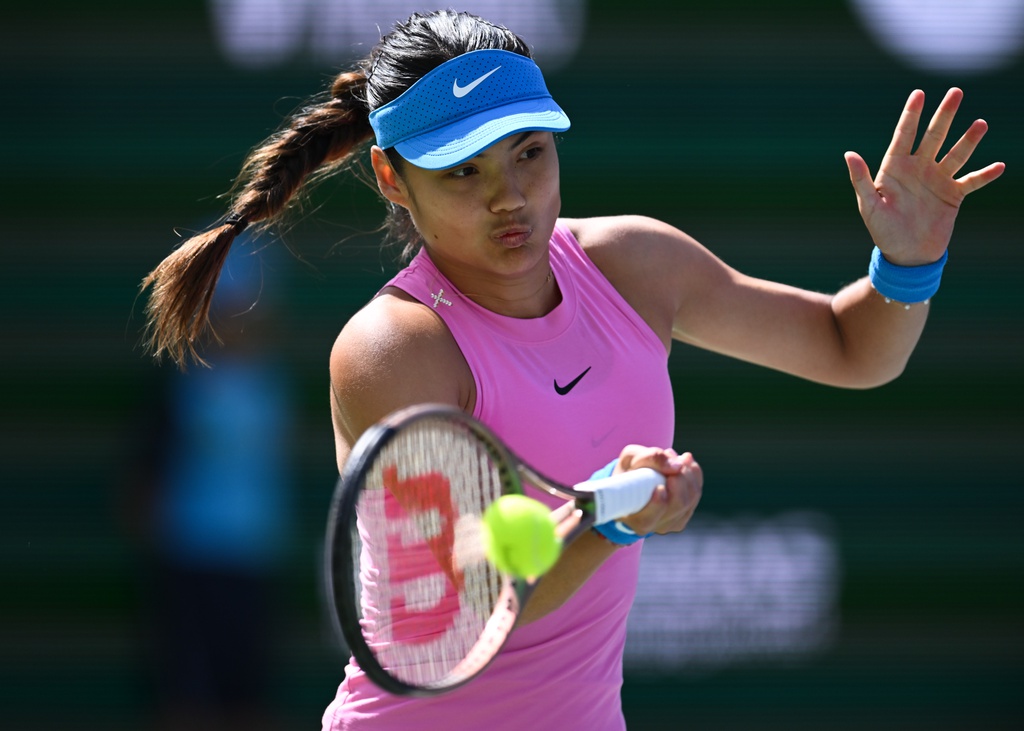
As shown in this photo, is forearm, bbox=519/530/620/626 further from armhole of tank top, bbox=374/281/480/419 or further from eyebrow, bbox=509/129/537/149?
eyebrow, bbox=509/129/537/149

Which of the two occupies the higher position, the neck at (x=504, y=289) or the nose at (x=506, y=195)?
the nose at (x=506, y=195)

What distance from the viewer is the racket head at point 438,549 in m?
1.79

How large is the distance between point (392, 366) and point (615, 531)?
445mm

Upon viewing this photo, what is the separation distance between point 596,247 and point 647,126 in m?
2.38

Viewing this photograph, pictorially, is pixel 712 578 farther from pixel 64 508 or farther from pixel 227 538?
pixel 64 508

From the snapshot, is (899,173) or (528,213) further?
(899,173)

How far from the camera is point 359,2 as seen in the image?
455 cm

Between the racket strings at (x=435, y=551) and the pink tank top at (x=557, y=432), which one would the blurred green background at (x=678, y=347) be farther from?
the racket strings at (x=435, y=551)

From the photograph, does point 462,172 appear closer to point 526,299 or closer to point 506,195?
point 506,195

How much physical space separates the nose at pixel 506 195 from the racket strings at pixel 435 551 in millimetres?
469

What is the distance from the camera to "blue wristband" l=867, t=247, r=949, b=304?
2490 millimetres

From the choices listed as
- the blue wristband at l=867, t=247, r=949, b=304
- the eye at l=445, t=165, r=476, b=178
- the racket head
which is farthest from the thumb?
the racket head

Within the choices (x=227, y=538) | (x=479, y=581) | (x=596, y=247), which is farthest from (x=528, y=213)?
(x=227, y=538)

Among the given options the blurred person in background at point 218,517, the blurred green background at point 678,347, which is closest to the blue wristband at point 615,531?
the blurred person in background at point 218,517
